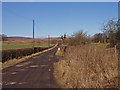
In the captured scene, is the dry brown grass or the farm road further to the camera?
the farm road

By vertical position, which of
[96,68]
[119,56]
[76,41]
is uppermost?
[76,41]

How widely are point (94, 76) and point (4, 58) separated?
58.1 feet

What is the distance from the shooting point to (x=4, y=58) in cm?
2130

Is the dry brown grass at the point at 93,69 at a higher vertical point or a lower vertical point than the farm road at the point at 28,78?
higher

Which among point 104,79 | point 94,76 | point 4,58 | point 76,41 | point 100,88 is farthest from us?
point 4,58

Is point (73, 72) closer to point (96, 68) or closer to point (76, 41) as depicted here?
point (96, 68)

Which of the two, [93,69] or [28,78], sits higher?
[93,69]

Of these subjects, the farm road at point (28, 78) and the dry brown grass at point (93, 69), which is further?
the farm road at point (28, 78)

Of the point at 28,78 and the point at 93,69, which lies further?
the point at 28,78

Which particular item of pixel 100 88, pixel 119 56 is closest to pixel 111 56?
pixel 119 56

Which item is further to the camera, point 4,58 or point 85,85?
point 4,58

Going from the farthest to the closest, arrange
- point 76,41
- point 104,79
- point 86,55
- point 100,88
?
point 76,41
point 86,55
point 104,79
point 100,88

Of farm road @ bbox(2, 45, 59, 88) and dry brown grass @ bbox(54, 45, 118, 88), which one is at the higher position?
dry brown grass @ bbox(54, 45, 118, 88)

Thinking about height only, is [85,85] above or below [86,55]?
below
